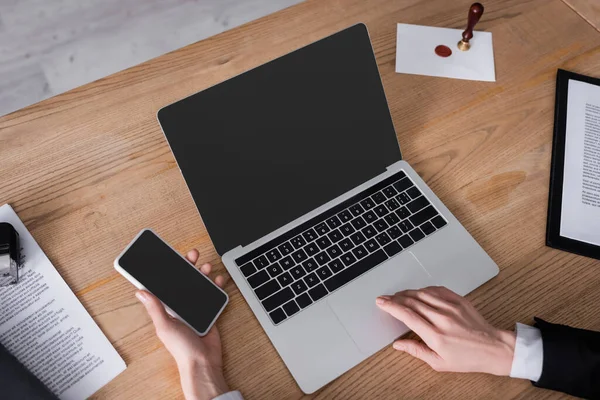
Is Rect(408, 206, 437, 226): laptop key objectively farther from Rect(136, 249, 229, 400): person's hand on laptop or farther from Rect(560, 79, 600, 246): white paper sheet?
Rect(136, 249, 229, 400): person's hand on laptop

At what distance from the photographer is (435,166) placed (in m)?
0.95

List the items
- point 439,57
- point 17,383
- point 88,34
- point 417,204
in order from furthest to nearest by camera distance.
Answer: point 88,34 → point 439,57 → point 417,204 → point 17,383

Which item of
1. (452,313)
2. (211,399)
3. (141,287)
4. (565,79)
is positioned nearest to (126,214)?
(141,287)

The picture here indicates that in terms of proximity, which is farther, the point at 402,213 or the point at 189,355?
the point at 402,213

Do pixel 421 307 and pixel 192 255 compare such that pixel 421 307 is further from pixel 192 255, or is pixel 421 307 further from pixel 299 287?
pixel 192 255

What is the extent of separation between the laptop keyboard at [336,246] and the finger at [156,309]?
139 mm

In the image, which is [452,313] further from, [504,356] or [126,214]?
[126,214]

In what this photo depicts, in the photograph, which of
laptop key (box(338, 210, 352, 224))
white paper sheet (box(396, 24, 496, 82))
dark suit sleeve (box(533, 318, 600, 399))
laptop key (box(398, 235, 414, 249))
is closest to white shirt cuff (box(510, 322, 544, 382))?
dark suit sleeve (box(533, 318, 600, 399))

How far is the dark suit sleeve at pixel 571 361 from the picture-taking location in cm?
74

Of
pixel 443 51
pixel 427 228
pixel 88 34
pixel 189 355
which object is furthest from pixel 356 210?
pixel 88 34

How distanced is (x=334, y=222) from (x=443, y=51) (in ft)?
1.62

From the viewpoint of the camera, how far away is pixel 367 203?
870mm

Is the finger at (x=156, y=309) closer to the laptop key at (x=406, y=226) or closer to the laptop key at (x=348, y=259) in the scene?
the laptop key at (x=348, y=259)

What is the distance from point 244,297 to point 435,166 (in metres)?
0.43
